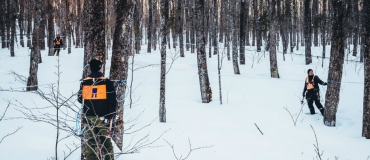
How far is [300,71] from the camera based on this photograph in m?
16.9

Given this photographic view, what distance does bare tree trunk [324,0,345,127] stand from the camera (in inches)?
296

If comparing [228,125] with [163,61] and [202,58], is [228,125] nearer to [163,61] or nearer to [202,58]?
[163,61]

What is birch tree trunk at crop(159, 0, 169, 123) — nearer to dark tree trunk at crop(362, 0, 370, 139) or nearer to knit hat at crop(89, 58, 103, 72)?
knit hat at crop(89, 58, 103, 72)

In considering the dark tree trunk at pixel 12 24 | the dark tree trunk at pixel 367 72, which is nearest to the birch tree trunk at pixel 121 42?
the dark tree trunk at pixel 367 72

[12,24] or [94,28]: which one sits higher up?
[12,24]

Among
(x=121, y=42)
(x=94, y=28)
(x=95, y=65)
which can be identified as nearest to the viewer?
(x=95, y=65)

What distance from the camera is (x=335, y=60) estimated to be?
7691 millimetres

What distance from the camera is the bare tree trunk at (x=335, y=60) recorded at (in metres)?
7.52

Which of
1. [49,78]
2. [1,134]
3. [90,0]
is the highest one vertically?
[90,0]

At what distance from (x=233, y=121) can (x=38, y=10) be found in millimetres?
8568

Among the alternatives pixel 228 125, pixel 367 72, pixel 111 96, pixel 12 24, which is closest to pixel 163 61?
pixel 228 125

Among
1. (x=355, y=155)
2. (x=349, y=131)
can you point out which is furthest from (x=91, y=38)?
(x=349, y=131)

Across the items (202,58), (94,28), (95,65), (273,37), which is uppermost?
(273,37)

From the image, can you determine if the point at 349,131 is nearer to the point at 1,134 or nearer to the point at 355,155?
A: the point at 355,155
